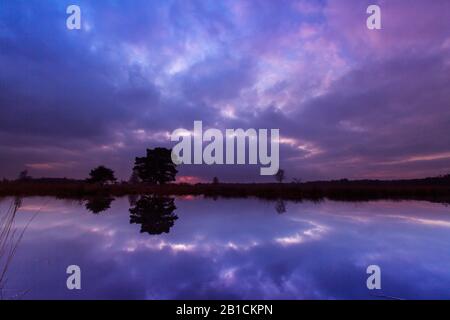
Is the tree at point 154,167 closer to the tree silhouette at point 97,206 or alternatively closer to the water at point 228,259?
the tree silhouette at point 97,206

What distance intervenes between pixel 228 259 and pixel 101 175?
1029 inches

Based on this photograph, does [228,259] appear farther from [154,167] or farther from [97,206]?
[154,167]

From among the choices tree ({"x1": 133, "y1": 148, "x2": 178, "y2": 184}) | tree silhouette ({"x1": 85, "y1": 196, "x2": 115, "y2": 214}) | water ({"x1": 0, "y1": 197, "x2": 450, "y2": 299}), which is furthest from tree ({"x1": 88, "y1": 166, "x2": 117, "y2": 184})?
water ({"x1": 0, "y1": 197, "x2": 450, "y2": 299})

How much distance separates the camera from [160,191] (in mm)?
23531

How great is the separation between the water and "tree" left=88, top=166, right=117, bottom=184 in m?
20.1

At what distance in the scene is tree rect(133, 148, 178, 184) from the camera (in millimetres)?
27609

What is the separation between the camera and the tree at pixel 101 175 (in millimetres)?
27750

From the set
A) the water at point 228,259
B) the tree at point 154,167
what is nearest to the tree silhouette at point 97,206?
the water at point 228,259

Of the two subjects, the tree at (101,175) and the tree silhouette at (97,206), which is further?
the tree at (101,175)

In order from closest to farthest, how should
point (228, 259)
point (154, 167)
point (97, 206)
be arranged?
point (228, 259) → point (97, 206) → point (154, 167)

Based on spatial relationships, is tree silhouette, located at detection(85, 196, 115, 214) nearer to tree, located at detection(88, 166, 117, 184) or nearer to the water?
the water

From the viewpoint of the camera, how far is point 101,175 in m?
27.9

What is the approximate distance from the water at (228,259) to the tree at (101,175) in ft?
65.9

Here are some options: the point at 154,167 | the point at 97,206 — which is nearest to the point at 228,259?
the point at 97,206
